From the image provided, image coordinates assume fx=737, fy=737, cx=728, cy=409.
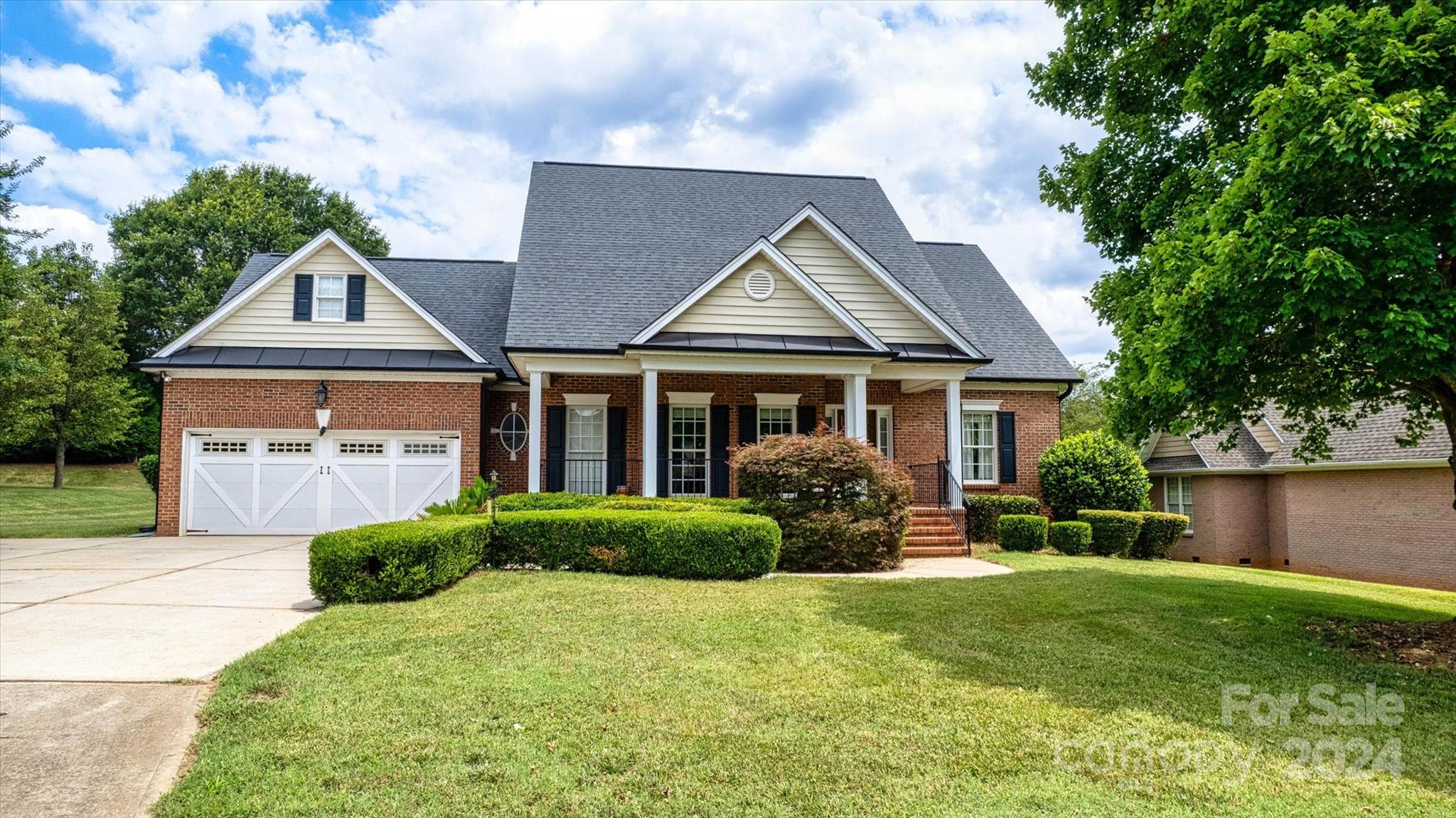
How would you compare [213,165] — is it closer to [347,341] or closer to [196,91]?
[196,91]

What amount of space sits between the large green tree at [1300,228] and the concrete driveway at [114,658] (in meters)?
7.86

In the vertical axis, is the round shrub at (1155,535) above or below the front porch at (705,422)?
below

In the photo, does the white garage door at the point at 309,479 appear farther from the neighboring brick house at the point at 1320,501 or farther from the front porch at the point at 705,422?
the neighboring brick house at the point at 1320,501

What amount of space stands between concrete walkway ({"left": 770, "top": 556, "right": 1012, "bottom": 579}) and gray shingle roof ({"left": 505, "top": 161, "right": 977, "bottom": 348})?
212 inches

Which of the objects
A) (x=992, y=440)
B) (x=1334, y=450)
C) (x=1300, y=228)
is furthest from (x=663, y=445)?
(x=1334, y=450)

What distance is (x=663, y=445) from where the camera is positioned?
51.6ft

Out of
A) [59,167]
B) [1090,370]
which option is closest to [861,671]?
[59,167]

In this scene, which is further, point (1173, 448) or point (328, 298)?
point (1173, 448)

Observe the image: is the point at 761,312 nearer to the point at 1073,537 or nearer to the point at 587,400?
the point at 587,400

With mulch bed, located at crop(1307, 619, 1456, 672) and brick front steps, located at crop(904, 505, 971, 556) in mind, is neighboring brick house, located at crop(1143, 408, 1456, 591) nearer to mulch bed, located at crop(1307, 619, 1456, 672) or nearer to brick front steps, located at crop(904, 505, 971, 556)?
brick front steps, located at crop(904, 505, 971, 556)

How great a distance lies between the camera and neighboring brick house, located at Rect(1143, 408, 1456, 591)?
1548 centimetres

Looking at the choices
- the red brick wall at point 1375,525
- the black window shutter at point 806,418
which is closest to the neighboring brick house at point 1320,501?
the red brick wall at point 1375,525

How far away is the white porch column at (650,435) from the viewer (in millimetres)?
13398

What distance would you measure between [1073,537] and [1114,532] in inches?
40.0
